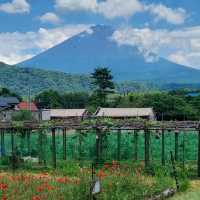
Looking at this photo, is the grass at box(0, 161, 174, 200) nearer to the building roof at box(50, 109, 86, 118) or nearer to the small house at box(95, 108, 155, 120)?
the small house at box(95, 108, 155, 120)

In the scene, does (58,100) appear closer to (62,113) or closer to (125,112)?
(62,113)

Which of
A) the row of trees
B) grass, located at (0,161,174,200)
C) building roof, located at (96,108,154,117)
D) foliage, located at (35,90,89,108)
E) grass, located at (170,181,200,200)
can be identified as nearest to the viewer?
grass, located at (0,161,174,200)

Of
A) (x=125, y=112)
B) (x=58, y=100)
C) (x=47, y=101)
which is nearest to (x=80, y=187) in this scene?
(x=125, y=112)

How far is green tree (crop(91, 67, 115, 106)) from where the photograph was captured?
6181 cm

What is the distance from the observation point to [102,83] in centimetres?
6194

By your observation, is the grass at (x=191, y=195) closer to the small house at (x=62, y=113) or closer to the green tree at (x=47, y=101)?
the small house at (x=62, y=113)

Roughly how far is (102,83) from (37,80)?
10871 centimetres

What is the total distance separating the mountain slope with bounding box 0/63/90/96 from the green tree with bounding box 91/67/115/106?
312 ft

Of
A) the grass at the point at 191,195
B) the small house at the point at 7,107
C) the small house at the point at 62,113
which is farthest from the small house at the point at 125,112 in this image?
the grass at the point at 191,195

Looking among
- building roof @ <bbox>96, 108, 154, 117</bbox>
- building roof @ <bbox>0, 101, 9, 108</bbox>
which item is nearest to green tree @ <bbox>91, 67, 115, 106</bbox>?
building roof @ <bbox>96, 108, 154, 117</bbox>

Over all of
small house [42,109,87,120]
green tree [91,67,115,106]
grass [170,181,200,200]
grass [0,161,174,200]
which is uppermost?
green tree [91,67,115,106]

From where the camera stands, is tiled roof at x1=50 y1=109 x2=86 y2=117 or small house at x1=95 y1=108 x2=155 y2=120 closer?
small house at x1=95 y1=108 x2=155 y2=120

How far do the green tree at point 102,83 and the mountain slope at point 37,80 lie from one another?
9512cm

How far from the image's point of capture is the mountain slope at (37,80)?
162m
